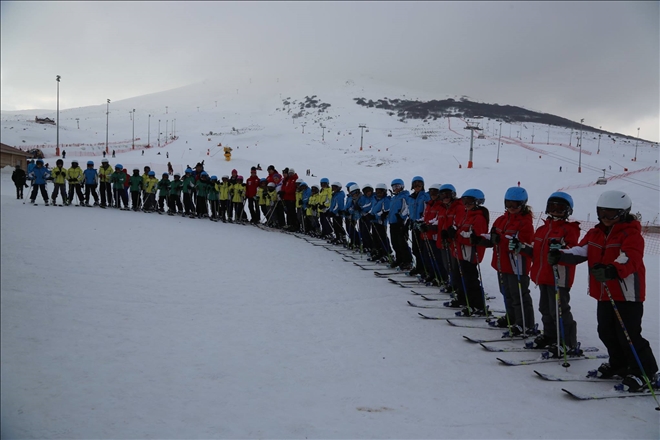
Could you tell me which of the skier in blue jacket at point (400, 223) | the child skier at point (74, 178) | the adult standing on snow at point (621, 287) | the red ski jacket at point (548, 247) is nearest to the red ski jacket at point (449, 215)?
the red ski jacket at point (548, 247)

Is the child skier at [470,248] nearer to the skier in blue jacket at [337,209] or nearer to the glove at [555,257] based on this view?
the glove at [555,257]

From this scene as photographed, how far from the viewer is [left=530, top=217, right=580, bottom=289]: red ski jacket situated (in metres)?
5.57

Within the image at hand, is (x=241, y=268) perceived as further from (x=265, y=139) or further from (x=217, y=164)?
(x=265, y=139)

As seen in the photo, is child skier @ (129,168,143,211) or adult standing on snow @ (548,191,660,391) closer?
adult standing on snow @ (548,191,660,391)

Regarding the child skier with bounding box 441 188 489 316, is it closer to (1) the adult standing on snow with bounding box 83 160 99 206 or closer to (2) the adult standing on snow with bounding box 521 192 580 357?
(2) the adult standing on snow with bounding box 521 192 580 357

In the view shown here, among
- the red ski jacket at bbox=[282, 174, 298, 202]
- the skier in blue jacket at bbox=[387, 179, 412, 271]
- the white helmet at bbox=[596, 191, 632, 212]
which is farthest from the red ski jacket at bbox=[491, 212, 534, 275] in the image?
the red ski jacket at bbox=[282, 174, 298, 202]

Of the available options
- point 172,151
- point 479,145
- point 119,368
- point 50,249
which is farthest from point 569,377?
point 479,145

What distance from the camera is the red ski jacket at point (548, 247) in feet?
18.3

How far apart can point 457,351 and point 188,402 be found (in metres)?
3.21

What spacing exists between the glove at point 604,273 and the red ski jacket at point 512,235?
1661mm

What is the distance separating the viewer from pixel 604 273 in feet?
15.0

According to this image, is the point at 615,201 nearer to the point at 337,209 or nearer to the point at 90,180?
the point at 337,209

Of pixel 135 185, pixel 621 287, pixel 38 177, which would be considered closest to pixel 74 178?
pixel 38 177

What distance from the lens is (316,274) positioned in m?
9.54
